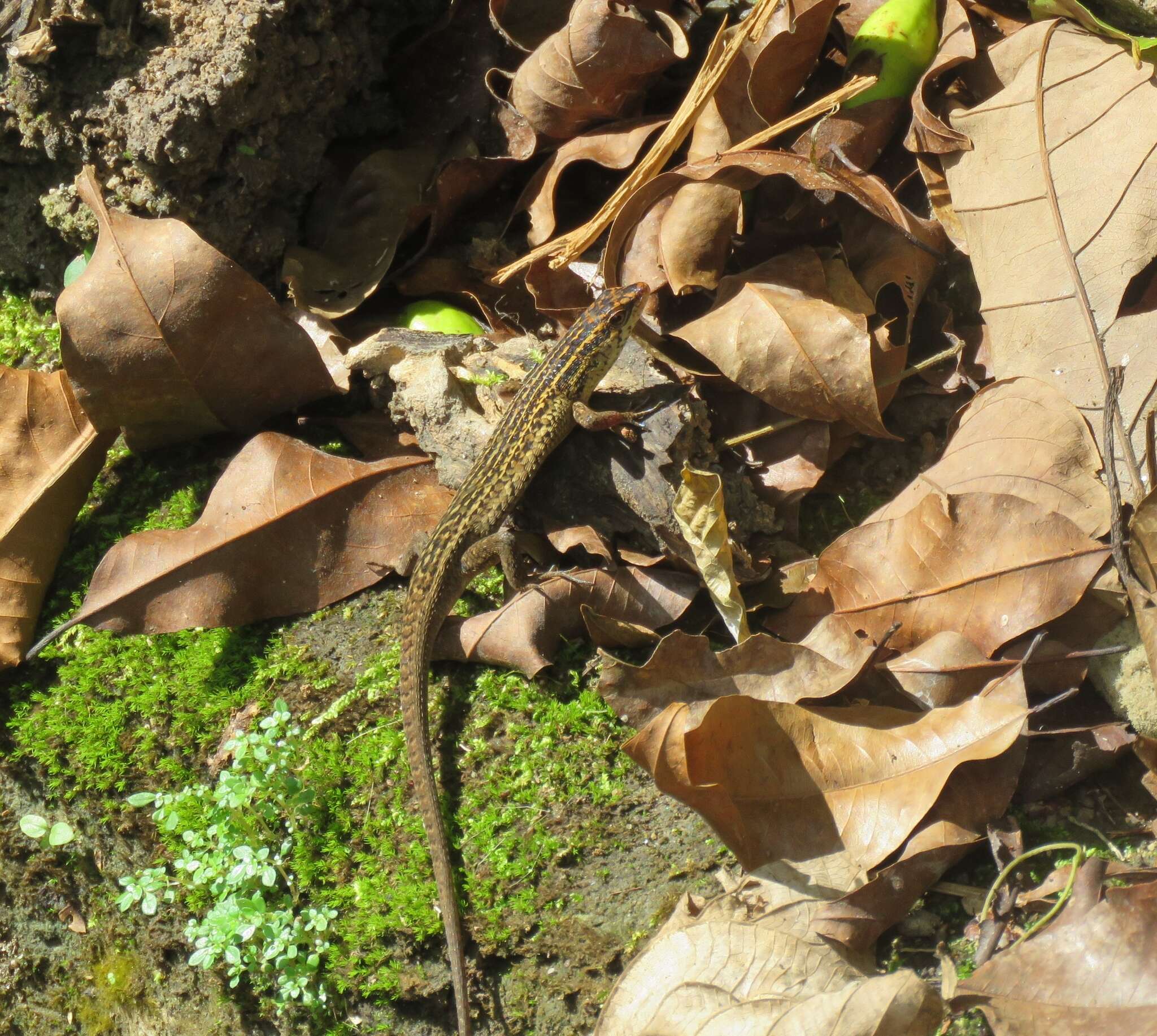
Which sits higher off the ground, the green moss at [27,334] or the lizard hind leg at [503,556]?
the green moss at [27,334]

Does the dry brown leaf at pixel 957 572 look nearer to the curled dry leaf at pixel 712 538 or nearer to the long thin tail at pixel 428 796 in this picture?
the curled dry leaf at pixel 712 538

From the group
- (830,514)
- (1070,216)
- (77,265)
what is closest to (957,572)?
(830,514)

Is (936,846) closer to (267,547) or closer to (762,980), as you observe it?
(762,980)

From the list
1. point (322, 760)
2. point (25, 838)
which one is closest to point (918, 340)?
point (322, 760)

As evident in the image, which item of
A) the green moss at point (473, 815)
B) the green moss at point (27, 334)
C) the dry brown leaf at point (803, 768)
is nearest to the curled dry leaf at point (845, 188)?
the dry brown leaf at point (803, 768)

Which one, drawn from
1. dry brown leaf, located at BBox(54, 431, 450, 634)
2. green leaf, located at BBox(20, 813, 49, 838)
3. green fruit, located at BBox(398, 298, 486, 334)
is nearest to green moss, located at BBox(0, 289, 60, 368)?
dry brown leaf, located at BBox(54, 431, 450, 634)

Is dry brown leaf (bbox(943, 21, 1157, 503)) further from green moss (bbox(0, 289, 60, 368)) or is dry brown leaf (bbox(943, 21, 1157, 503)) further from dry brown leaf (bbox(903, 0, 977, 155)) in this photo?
green moss (bbox(0, 289, 60, 368))
